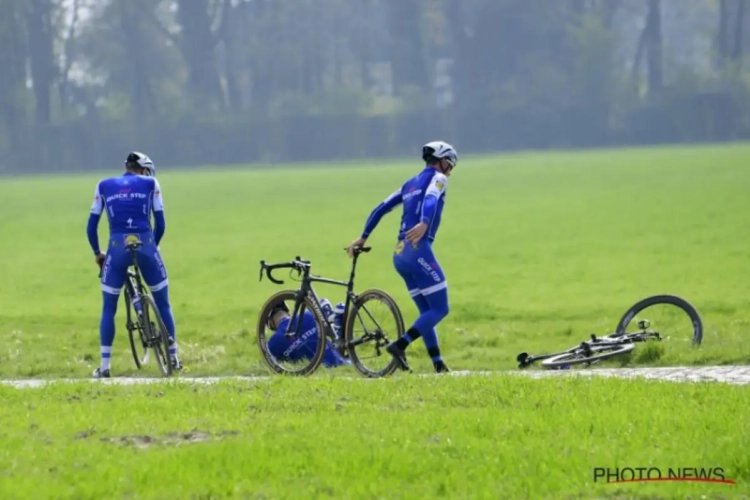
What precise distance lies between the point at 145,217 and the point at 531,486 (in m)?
6.35

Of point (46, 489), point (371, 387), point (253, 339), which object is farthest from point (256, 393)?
point (253, 339)

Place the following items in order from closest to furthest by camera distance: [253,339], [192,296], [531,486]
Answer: [531,486], [253,339], [192,296]

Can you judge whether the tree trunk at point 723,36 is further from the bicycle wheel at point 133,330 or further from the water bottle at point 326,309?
the water bottle at point 326,309

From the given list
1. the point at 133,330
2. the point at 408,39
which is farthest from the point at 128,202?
the point at 408,39

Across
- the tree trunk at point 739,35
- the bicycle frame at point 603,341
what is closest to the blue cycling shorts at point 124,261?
the bicycle frame at point 603,341

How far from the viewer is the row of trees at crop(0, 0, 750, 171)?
93062mm

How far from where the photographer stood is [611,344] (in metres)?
12.5

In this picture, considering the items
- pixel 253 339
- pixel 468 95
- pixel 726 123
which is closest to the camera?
pixel 253 339

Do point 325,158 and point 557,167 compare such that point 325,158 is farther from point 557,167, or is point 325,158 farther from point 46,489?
point 46,489

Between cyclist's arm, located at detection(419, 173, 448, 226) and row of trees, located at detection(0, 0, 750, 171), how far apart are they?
81.4m

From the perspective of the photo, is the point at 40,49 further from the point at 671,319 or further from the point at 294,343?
the point at 294,343

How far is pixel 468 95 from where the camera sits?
96.6m

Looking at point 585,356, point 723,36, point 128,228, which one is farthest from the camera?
point 723,36

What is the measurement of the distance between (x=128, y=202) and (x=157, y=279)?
67 centimetres
